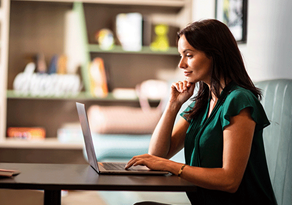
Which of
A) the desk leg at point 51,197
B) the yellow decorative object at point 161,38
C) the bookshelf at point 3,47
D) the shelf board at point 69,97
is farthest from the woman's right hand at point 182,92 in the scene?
the bookshelf at point 3,47

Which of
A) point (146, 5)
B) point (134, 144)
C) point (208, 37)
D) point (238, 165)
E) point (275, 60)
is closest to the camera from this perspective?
point (238, 165)

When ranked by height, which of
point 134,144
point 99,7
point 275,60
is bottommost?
point 134,144

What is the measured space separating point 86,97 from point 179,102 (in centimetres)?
180

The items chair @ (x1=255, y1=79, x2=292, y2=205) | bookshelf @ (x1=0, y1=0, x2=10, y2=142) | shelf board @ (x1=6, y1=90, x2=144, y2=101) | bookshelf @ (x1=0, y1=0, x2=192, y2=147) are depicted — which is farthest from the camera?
bookshelf @ (x1=0, y1=0, x2=192, y2=147)

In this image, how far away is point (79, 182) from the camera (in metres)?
0.92

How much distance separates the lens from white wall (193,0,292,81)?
1555 millimetres

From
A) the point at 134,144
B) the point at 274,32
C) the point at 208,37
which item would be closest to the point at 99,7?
the point at 134,144

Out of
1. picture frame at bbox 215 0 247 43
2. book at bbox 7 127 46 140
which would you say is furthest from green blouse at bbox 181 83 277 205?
book at bbox 7 127 46 140

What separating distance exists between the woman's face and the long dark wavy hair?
0.02m

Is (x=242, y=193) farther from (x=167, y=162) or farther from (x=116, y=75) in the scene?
(x=116, y=75)

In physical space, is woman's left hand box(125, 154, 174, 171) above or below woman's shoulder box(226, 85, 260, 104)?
below

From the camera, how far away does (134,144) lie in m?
2.76

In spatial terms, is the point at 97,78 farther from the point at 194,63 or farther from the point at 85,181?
the point at 85,181

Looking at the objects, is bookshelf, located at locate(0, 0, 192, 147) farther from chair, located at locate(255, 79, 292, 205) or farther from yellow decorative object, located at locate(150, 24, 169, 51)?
chair, located at locate(255, 79, 292, 205)
